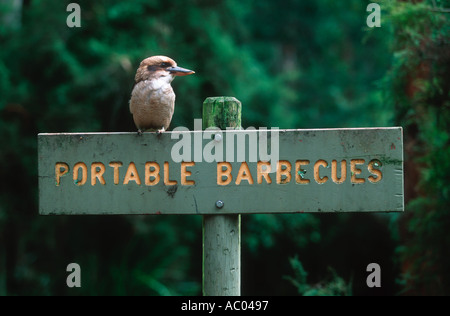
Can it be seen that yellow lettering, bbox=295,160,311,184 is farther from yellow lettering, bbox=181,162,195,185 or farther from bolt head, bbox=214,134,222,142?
yellow lettering, bbox=181,162,195,185

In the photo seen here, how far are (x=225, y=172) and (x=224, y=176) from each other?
0.02 metres

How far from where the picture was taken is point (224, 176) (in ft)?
7.59

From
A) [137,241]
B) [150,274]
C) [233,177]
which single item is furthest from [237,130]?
[137,241]

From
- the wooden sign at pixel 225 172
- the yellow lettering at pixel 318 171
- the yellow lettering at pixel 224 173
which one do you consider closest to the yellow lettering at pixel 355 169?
the wooden sign at pixel 225 172

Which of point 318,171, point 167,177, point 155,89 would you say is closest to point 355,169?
point 318,171

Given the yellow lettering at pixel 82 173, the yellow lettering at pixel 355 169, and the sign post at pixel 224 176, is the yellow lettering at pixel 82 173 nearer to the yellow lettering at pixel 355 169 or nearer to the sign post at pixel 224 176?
the sign post at pixel 224 176

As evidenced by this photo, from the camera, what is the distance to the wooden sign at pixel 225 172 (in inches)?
89.4

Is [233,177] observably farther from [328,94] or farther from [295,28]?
[295,28]

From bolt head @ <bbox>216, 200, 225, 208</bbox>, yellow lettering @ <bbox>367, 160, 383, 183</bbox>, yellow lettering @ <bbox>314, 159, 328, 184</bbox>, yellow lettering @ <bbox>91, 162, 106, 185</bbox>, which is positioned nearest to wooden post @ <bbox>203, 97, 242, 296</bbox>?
bolt head @ <bbox>216, 200, 225, 208</bbox>

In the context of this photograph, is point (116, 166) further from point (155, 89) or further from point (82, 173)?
point (155, 89)

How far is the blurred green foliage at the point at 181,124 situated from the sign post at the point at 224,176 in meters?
1.43

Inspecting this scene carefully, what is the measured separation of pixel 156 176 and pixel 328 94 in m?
9.73

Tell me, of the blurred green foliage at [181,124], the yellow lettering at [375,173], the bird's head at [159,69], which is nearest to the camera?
the yellow lettering at [375,173]

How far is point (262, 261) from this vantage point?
8898mm
